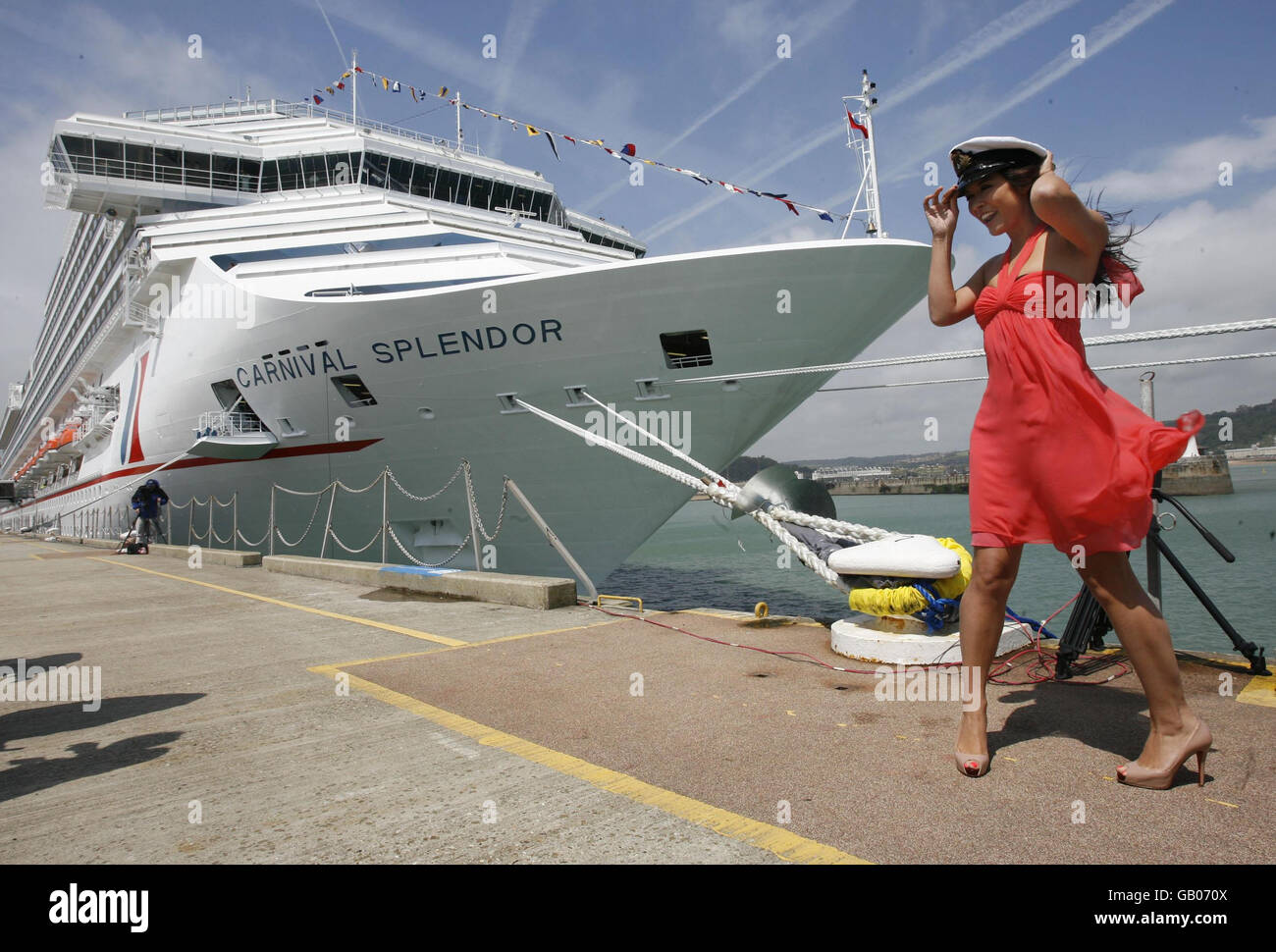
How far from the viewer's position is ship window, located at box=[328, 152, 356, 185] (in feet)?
54.2

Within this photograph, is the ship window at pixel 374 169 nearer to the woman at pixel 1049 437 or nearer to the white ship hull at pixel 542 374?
the white ship hull at pixel 542 374

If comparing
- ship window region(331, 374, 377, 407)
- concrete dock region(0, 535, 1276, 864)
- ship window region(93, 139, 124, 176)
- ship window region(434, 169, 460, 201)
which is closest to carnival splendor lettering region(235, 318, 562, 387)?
ship window region(331, 374, 377, 407)

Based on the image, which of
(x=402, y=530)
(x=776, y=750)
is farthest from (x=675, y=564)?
(x=776, y=750)

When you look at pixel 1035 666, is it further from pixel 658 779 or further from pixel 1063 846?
pixel 658 779

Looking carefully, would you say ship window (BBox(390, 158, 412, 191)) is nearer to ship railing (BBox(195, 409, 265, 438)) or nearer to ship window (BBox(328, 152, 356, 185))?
ship window (BBox(328, 152, 356, 185))

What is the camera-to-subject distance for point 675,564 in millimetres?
27047

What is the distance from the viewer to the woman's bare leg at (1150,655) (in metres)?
2.37

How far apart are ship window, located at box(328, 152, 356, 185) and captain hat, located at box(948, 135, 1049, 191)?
54.0ft

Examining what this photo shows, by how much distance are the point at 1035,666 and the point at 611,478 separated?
23.6 ft

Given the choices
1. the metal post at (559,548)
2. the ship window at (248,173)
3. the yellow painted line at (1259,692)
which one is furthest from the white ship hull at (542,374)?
the yellow painted line at (1259,692)

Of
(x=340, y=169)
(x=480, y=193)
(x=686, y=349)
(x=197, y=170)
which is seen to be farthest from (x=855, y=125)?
(x=197, y=170)

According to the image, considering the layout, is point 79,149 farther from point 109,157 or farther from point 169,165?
point 169,165

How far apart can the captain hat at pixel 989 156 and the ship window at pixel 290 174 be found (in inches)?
715
